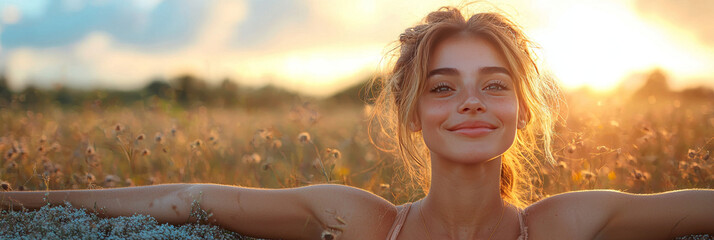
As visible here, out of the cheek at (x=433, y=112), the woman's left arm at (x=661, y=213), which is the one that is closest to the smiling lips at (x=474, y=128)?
the cheek at (x=433, y=112)

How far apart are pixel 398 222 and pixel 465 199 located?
402 millimetres

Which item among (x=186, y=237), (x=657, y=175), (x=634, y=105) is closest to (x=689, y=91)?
(x=634, y=105)

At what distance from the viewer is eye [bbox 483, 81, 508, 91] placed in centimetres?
282

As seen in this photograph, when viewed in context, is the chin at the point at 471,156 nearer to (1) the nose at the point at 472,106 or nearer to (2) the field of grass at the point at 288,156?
(1) the nose at the point at 472,106

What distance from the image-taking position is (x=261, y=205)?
2900mm

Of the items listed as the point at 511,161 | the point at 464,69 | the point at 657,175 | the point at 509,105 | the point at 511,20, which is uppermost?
the point at 511,20

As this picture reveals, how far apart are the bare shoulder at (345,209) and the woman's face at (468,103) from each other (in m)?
0.47

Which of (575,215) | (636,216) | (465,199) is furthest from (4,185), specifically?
(636,216)

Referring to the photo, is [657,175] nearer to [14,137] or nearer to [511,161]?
[511,161]

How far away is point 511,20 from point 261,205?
1.80 meters

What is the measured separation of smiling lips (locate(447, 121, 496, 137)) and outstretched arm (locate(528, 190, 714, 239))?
0.65 metres

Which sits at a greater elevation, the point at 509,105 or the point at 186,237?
the point at 509,105

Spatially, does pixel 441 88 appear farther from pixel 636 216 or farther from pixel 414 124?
pixel 636 216

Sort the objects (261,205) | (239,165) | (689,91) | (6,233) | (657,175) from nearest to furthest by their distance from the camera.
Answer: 1. (6,233)
2. (261,205)
3. (657,175)
4. (239,165)
5. (689,91)
